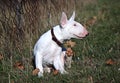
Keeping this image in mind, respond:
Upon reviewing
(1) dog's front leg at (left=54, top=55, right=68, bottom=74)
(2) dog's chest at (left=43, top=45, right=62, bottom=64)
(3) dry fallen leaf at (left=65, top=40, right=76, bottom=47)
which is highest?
(3) dry fallen leaf at (left=65, top=40, right=76, bottom=47)

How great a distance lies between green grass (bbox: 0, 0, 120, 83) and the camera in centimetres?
761

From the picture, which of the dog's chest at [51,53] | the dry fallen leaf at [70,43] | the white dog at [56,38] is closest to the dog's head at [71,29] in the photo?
the white dog at [56,38]

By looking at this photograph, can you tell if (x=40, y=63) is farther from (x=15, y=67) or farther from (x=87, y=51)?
(x=87, y=51)

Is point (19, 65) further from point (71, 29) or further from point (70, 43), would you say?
point (70, 43)

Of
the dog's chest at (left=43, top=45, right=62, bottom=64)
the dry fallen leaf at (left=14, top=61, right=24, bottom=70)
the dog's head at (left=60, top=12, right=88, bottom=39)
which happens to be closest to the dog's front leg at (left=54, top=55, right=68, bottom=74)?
the dog's chest at (left=43, top=45, right=62, bottom=64)

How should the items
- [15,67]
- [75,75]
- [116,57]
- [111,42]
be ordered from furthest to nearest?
1. [111,42]
2. [116,57]
3. [15,67]
4. [75,75]

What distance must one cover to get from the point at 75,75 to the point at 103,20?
5.26m

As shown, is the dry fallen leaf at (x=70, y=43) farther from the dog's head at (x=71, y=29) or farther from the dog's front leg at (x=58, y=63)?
the dog's head at (x=71, y=29)

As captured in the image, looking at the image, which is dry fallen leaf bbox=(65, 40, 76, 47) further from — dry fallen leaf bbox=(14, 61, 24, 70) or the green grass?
dry fallen leaf bbox=(14, 61, 24, 70)

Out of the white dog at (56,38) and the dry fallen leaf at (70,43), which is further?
the dry fallen leaf at (70,43)

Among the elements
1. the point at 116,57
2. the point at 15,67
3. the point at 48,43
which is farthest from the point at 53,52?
the point at 116,57

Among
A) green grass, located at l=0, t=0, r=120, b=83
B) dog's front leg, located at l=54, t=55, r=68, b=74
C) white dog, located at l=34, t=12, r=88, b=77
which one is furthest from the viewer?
dog's front leg, located at l=54, t=55, r=68, b=74

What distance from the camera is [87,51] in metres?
9.23

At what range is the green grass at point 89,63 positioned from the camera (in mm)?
7605
